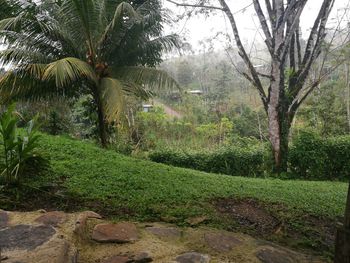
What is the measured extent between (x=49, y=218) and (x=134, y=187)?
1.39m

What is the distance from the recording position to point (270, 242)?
108 inches

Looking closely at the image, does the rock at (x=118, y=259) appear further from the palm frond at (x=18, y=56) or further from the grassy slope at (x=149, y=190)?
the palm frond at (x=18, y=56)

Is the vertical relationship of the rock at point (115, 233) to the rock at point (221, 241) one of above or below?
above

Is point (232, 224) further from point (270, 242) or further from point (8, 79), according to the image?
point (8, 79)

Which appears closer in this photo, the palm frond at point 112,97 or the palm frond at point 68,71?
the palm frond at point 68,71

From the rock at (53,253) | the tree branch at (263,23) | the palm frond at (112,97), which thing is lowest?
the rock at (53,253)

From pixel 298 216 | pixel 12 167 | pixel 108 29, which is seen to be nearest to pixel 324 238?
pixel 298 216

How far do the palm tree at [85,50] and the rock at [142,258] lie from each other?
428 cm

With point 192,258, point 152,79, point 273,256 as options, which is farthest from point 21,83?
point 273,256

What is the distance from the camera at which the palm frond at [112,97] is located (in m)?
6.31

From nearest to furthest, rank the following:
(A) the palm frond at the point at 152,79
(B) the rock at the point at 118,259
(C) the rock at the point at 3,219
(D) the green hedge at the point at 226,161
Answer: (B) the rock at the point at 118,259, (C) the rock at the point at 3,219, (A) the palm frond at the point at 152,79, (D) the green hedge at the point at 226,161

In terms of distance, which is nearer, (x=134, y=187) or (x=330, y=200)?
(x=134, y=187)

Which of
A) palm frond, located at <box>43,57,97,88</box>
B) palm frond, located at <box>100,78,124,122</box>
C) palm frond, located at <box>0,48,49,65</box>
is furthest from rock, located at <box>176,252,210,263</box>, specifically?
palm frond, located at <box>0,48,49,65</box>

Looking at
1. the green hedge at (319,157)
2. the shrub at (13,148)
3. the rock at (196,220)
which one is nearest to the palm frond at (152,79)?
the green hedge at (319,157)
